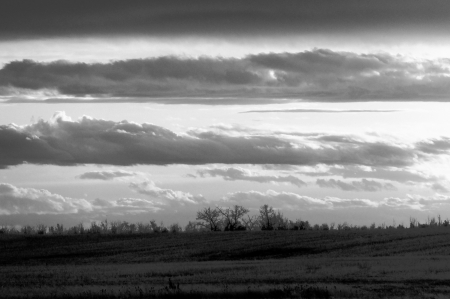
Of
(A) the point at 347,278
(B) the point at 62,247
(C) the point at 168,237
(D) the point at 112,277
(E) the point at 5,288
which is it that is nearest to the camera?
(E) the point at 5,288

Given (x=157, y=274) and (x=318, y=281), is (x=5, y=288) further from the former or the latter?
(x=318, y=281)

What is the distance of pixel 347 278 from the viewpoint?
1307 inches

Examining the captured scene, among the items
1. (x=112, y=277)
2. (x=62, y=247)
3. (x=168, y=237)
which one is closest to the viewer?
(x=112, y=277)

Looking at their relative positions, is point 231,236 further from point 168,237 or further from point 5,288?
point 5,288

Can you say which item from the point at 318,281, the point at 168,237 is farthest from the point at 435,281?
the point at 168,237

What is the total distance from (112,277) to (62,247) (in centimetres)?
4106

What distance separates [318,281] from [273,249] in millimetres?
33824

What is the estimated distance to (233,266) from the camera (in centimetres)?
4462

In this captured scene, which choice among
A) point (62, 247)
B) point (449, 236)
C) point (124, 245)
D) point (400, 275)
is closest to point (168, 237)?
point (124, 245)

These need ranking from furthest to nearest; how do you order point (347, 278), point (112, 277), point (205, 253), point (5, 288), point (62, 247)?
point (62, 247)
point (205, 253)
point (112, 277)
point (347, 278)
point (5, 288)

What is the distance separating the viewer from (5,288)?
31094mm

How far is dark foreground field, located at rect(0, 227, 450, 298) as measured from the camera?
2806 centimetres

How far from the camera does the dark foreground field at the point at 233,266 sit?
28.1 meters

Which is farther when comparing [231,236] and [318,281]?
[231,236]
